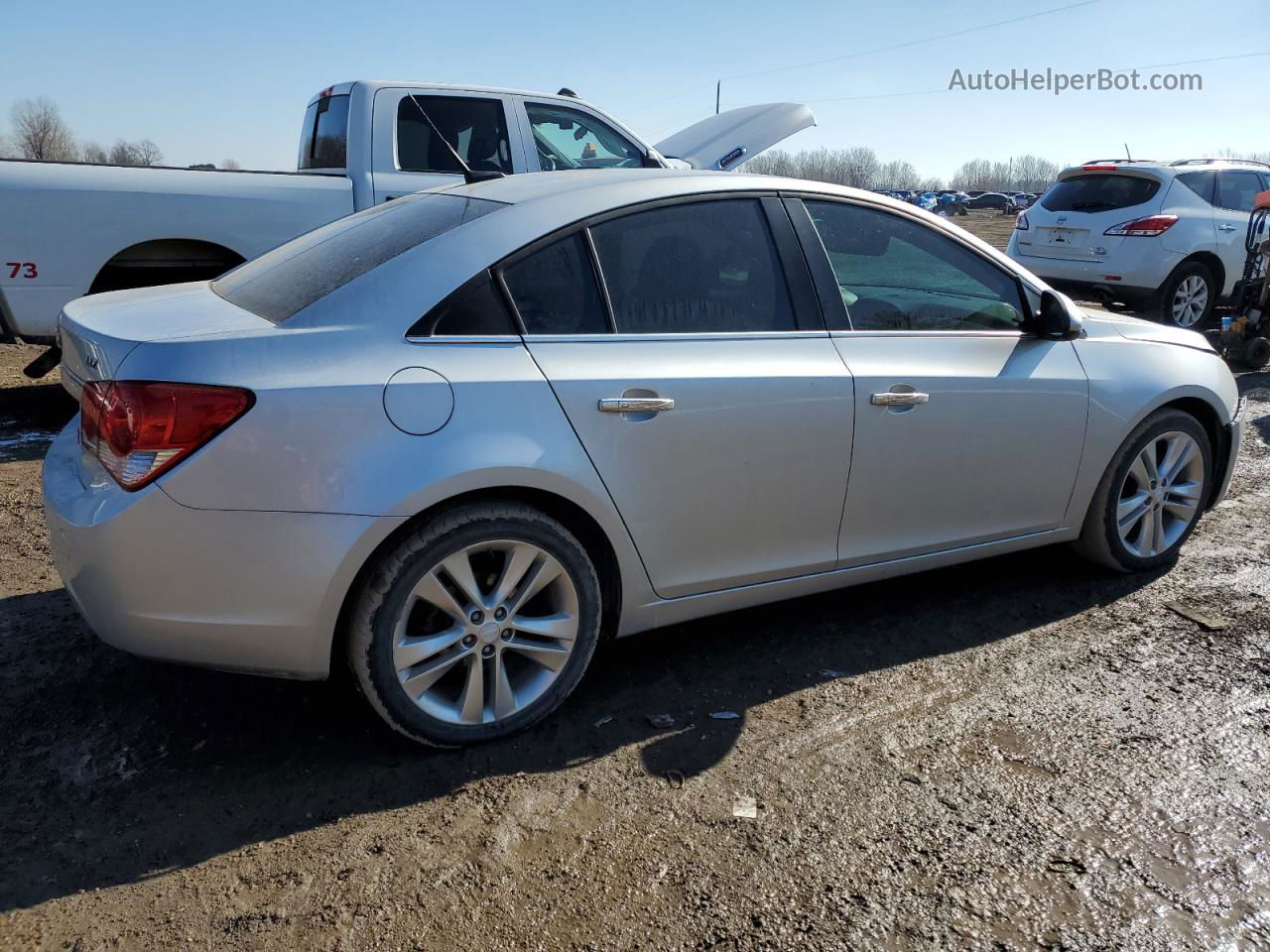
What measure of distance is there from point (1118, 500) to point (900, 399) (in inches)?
54.3

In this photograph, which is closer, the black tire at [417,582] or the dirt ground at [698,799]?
the dirt ground at [698,799]

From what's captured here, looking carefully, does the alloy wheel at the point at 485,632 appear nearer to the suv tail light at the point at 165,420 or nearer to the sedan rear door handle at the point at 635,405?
the sedan rear door handle at the point at 635,405

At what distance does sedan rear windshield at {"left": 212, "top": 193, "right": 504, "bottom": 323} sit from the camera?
3.08 metres

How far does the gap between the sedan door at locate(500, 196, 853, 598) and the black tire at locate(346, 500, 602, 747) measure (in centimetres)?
23

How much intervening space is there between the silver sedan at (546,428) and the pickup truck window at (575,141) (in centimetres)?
400

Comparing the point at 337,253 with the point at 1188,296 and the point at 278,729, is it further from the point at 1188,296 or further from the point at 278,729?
the point at 1188,296

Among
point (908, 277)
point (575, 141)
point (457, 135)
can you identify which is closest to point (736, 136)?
point (575, 141)

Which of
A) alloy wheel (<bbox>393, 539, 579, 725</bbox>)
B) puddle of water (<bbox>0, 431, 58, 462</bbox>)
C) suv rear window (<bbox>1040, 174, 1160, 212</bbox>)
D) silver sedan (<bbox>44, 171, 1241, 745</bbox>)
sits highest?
suv rear window (<bbox>1040, 174, 1160, 212</bbox>)

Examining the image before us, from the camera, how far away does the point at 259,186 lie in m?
6.59

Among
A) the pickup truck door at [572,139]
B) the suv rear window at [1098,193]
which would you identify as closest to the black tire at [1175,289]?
the suv rear window at [1098,193]

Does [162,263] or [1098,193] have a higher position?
[1098,193]

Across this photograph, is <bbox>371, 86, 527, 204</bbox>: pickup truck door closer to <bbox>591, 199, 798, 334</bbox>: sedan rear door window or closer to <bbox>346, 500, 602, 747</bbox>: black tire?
<bbox>591, 199, 798, 334</bbox>: sedan rear door window

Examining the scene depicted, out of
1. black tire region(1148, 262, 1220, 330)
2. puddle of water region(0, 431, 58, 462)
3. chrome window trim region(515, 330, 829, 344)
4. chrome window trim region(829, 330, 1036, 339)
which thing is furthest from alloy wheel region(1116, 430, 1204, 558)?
black tire region(1148, 262, 1220, 330)

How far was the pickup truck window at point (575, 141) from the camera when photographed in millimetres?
7559
